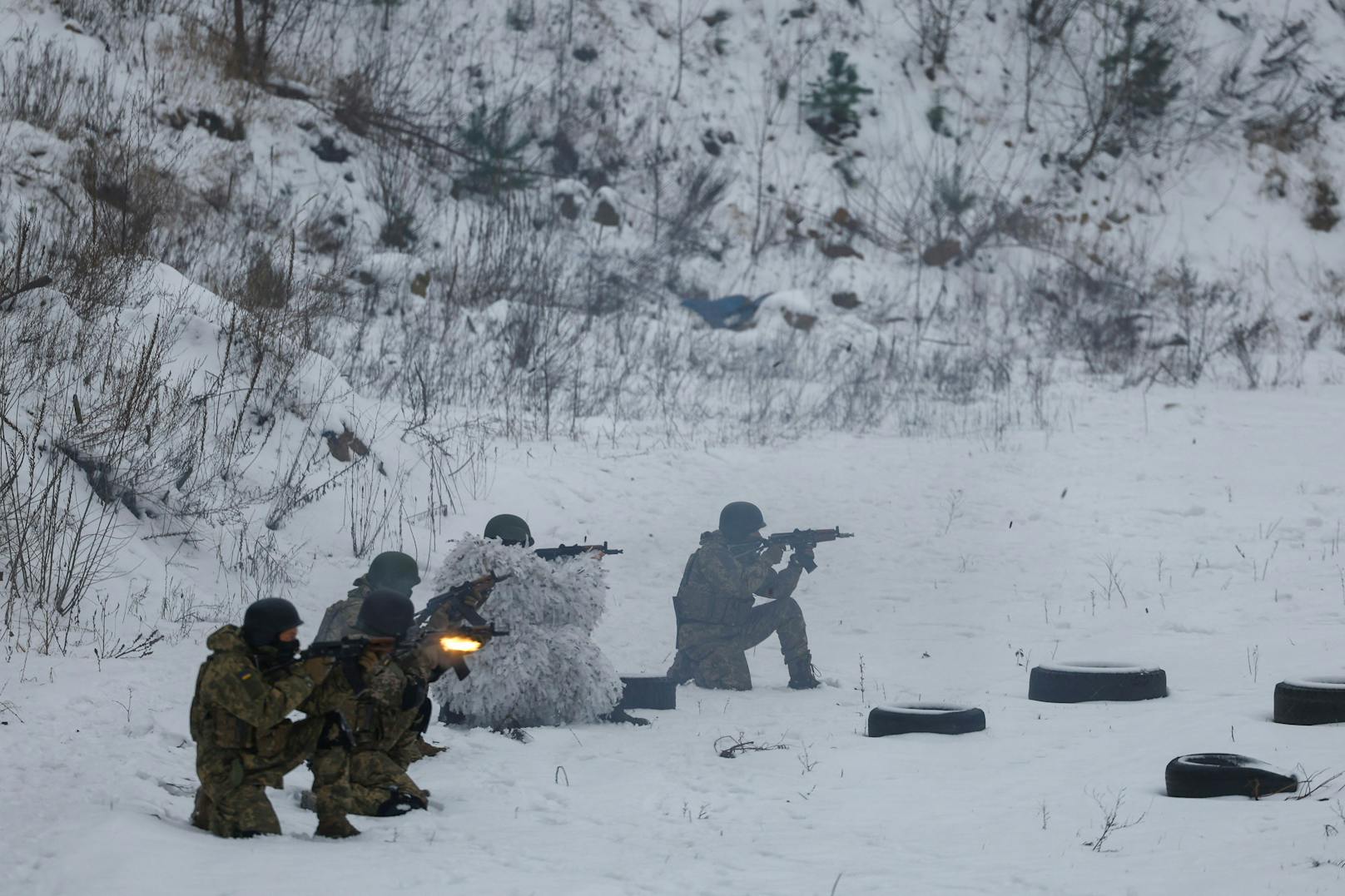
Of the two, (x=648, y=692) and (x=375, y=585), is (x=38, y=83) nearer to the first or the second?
(x=375, y=585)

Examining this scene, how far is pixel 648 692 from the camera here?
24.8 feet

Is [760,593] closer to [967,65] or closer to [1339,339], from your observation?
[1339,339]

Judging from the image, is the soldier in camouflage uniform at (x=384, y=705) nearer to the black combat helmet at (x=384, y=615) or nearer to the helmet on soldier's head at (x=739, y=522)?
the black combat helmet at (x=384, y=615)

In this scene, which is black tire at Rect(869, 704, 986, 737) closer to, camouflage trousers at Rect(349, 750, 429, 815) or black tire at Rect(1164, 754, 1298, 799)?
black tire at Rect(1164, 754, 1298, 799)

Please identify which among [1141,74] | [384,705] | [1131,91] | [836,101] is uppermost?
[1141,74]

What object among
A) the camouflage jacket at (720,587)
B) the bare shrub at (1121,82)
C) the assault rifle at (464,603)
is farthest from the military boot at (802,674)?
the bare shrub at (1121,82)

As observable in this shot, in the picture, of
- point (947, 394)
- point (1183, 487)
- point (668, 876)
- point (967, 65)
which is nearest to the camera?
point (668, 876)

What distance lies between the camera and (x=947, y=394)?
55.7 ft

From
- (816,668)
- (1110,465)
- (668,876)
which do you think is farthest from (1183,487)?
(668,876)

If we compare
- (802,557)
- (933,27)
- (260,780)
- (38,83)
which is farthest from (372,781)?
(933,27)

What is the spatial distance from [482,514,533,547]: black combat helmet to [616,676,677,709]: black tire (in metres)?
1.15

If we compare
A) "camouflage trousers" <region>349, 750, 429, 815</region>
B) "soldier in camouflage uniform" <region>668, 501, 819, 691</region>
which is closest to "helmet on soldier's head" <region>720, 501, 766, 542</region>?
"soldier in camouflage uniform" <region>668, 501, 819, 691</region>

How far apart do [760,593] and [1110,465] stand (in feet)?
20.9

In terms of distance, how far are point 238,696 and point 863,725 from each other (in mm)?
4000
